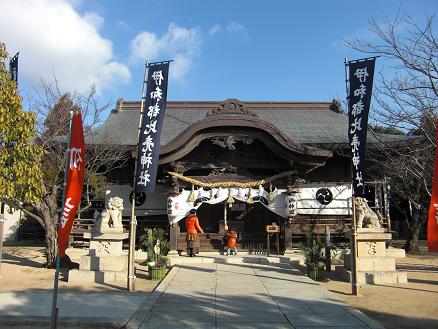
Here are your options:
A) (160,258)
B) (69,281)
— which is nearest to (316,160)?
(160,258)

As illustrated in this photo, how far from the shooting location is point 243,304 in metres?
7.65

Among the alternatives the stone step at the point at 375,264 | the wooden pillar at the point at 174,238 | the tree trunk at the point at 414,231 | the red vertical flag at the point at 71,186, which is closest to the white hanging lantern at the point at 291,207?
the wooden pillar at the point at 174,238

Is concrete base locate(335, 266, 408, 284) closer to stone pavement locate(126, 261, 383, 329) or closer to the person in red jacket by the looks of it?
stone pavement locate(126, 261, 383, 329)

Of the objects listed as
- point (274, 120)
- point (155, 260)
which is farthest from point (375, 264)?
point (274, 120)

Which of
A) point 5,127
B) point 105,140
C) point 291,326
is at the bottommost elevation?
point 291,326

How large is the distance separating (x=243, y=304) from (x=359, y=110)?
16.2 feet

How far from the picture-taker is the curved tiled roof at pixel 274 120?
17.8m

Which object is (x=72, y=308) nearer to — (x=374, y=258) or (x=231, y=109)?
(x=374, y=258)

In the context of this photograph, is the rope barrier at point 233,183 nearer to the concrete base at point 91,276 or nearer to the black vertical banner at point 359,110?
the concrete base at point 91,276

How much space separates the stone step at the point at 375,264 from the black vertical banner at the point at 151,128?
5.60m

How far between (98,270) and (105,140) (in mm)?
6530

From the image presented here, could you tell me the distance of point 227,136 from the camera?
1500 centimetres

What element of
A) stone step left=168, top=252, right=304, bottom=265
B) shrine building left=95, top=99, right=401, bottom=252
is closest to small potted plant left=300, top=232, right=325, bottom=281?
stone step left=168, top=252, right=304, bottom=265

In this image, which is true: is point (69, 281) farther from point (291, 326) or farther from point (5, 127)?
point (291, 326)
